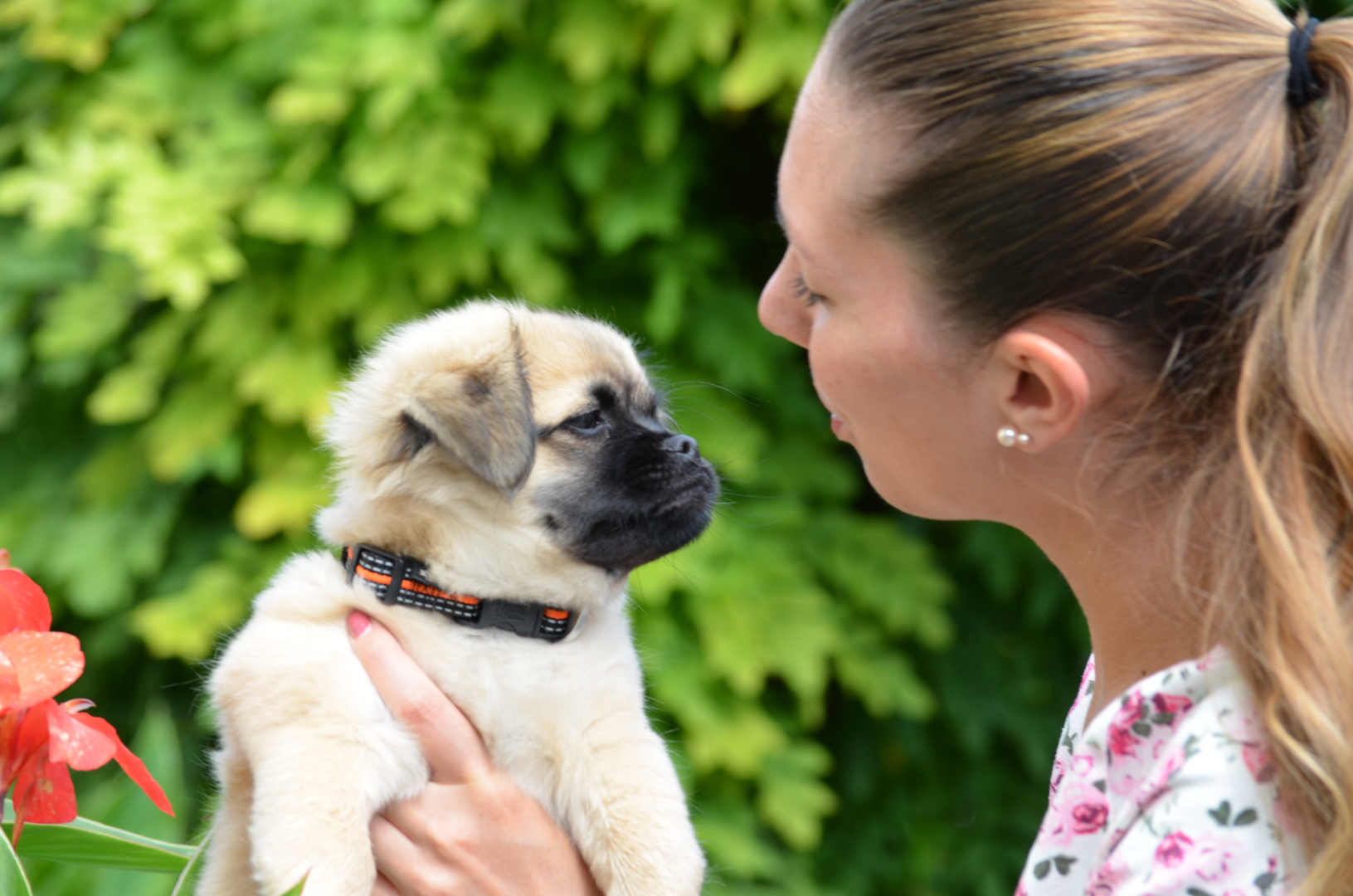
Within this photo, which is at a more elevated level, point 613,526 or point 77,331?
point 613,526

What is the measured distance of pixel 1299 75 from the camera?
1.20m

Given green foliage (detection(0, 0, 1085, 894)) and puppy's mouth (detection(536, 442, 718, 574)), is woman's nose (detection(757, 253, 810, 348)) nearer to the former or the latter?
puppy's mouth (detection(536, 442, 718, 574))

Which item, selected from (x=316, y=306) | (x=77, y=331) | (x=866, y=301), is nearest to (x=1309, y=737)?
(x=866, y=301)

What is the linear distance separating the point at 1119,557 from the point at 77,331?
2.73 m

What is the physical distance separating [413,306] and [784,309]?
5.30 ft

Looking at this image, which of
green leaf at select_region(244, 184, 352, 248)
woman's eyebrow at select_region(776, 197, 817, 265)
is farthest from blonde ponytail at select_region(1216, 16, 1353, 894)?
green leaf at select_region(244, 184, 352, 248)

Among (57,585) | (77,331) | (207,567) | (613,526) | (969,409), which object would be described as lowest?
(57,585)

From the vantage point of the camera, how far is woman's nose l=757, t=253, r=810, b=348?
1.62 metres

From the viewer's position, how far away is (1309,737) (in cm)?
103

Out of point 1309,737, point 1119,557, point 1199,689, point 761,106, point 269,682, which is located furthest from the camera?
point 761,106

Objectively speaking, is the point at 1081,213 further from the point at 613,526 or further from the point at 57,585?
the point at 57,585

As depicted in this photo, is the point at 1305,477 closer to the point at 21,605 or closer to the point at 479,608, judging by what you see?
the point at 479,608

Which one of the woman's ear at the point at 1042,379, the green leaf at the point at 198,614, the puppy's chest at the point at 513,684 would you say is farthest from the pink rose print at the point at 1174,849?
the green leaf at the point at 198,614

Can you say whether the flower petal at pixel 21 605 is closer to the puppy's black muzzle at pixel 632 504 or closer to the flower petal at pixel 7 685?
the flower petal at pixel 7 685
